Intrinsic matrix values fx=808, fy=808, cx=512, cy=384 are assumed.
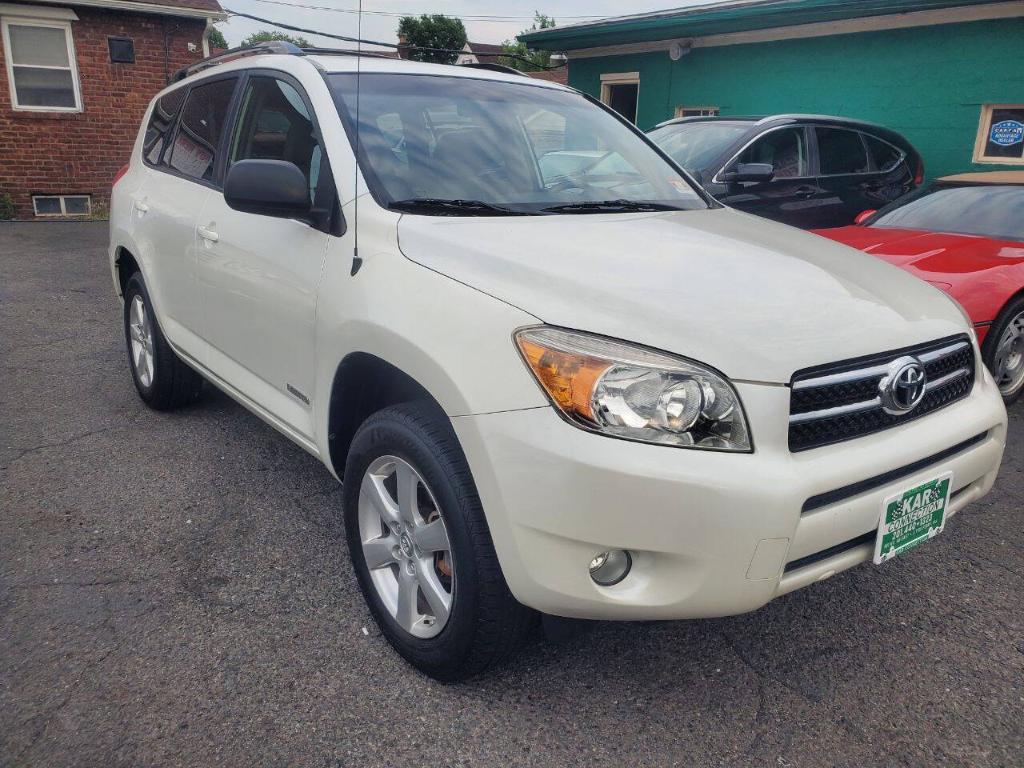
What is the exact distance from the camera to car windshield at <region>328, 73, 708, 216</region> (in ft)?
8.86

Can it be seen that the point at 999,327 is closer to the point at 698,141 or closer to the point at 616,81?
the point at 698,141

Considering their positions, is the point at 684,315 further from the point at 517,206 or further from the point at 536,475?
the point at 517,206

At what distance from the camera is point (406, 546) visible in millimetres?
2398

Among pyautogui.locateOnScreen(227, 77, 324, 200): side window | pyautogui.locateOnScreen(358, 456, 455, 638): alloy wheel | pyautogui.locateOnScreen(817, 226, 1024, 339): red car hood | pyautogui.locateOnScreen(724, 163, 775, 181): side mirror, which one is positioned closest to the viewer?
pyautogui.locateOnScreen(358, 456, 455, 638): alloy wheel

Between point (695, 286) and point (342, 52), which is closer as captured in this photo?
point (695, 286)

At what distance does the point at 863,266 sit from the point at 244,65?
265cm

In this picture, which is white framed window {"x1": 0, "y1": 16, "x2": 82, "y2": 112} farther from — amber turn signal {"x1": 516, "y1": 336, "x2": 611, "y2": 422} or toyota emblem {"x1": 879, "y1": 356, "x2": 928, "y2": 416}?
toyota emblem {"x1": 879, "y1": 356, "x2": 928, "y2": 416}

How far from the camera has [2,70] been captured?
13.3 m

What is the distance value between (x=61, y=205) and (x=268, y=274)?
45.3 ft

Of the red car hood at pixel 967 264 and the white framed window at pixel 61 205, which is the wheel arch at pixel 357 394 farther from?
the white framed window at pixel 61 205

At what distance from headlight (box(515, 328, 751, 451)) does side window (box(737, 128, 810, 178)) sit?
17.3ft

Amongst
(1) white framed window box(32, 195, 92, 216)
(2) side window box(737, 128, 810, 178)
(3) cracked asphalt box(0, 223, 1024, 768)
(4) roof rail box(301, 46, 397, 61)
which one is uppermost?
(4) roof rail box(301, 46, 397, 61)

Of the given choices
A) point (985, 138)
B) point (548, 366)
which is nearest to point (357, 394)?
point (548, 366)

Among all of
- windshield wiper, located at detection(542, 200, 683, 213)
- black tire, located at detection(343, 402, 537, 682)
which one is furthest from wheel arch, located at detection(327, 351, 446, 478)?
windshield wiper, located at detection(542, 200, 683, 213)
